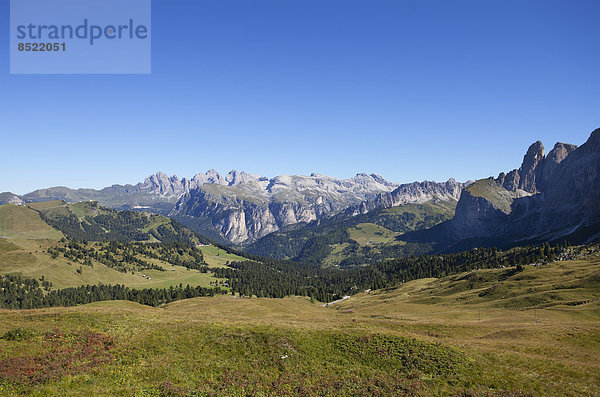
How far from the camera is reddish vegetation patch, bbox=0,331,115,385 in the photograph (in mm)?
28984

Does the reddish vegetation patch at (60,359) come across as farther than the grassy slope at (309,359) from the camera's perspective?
No

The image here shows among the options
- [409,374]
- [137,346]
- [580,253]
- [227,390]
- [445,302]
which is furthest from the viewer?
[580,253]

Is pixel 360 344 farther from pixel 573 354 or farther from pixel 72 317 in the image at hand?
pixel 72 317

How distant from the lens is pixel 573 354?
4366 centimetres

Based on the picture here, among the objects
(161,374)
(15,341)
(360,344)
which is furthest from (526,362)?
(15,341)

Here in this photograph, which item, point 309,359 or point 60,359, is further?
point 309,359

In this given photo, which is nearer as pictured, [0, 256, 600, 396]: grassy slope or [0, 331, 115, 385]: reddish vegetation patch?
[0, 331, 115, 385]: reddish vegetation patch

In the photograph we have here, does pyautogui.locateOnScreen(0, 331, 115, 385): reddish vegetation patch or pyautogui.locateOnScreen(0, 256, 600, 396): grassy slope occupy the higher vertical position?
pyautogui.locateOnScreen(0, 331, 115, 385): reddish vegetation patch

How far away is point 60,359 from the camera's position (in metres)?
32.9

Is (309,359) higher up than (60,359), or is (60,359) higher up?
(60,359)

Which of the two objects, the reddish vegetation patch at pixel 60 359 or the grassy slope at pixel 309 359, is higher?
the reddish vegetation patch at pixel 60 359

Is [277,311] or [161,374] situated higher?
[161,374]

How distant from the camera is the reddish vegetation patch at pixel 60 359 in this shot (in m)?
29.0

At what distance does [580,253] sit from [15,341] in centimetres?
24740
